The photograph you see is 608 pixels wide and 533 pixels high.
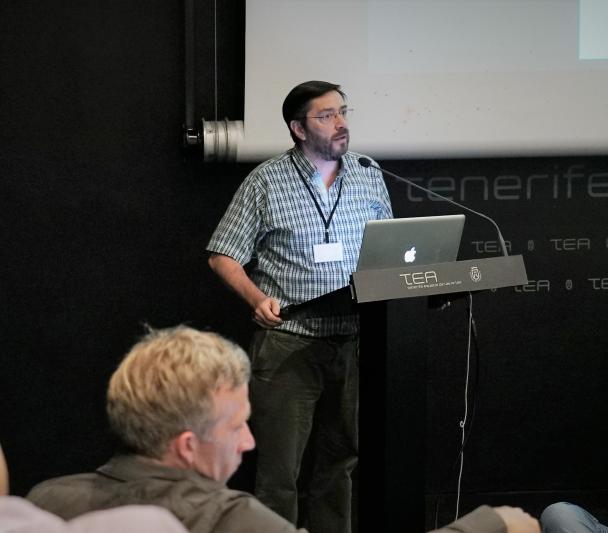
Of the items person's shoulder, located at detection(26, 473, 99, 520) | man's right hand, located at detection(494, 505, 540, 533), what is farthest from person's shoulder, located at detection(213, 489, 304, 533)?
man's right hand, located at detection(494, 505, 540, 533)

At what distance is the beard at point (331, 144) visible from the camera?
3.35 meters

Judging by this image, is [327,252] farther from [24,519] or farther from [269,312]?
[24,519]

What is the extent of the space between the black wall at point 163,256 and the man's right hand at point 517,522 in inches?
92.7

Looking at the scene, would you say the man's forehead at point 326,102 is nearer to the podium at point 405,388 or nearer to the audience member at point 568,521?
the podium at point 405,388

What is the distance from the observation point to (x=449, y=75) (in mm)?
3934

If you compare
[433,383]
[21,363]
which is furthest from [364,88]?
[21,363]

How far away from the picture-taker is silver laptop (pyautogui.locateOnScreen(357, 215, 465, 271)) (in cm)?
275

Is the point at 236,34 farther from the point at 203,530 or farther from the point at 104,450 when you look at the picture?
the point at 203,530

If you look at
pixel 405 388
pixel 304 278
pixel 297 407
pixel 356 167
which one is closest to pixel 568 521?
pixel 405 388

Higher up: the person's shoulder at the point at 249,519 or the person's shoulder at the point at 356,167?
the person's shoulder at the point at 356,167

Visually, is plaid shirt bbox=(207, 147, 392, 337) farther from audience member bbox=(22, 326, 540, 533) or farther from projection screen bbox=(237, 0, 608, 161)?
audience member bbox=(22, 326, 540, 533)

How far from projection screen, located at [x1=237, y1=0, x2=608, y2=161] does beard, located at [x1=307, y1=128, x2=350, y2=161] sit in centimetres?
50

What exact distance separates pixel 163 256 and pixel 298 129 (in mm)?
924

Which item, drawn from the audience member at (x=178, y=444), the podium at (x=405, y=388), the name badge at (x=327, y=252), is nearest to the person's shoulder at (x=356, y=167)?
the name badge at (x=327, y=252)
